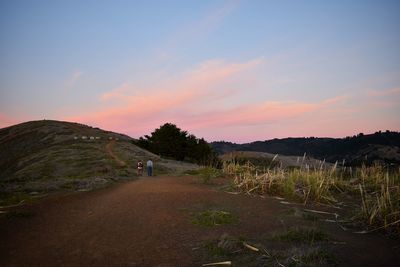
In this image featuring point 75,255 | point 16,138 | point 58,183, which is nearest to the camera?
point 75,255

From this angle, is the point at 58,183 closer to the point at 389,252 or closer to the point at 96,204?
the point at 96,204

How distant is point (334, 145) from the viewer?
100188mm

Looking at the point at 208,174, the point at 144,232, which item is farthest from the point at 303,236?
the point at 208,174

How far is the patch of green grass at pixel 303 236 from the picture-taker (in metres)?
6.75

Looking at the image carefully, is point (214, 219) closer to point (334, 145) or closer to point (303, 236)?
point (303, 236)

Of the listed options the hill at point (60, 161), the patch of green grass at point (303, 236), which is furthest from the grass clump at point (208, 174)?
the patch of green grass at point (303, 236)

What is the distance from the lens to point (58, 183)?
16.7m

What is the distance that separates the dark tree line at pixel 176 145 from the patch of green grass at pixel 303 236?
41.9 metres

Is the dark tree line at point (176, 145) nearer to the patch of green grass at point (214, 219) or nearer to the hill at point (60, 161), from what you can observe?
the hill at point (60, 161)

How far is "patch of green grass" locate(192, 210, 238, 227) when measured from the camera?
8.46 meters

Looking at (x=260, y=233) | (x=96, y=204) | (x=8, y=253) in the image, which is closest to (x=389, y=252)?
(x=260, y=233)

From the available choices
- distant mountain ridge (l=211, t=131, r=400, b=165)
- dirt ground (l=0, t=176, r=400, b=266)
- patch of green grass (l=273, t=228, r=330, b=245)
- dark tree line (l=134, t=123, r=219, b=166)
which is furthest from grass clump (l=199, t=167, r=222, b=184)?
distant mountain ridge (l=211, t=131, r=400, b=165)

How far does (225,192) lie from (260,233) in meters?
5.24

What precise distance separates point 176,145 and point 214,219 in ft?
140
